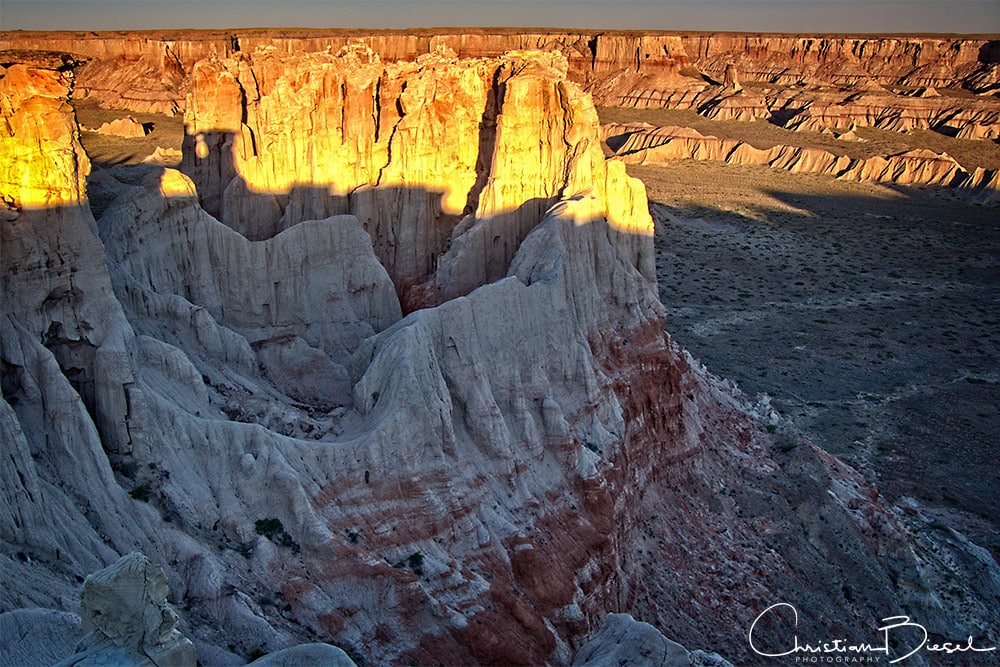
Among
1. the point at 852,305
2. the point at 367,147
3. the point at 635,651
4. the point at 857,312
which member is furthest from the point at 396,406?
the point at 852,305

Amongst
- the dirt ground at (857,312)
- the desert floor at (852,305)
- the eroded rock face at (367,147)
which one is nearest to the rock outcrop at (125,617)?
the desert floor at (852,305)

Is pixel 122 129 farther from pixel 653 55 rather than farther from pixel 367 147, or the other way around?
pixel 653 55

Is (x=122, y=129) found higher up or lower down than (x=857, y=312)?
higher up

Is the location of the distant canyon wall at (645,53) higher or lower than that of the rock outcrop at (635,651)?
higher

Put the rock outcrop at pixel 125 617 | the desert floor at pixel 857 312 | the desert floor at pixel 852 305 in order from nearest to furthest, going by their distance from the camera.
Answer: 1. the rock outcrop at pixel 125 617
2. the desert floor at pixel 857 312
3. the desert floor at pixel 852 305

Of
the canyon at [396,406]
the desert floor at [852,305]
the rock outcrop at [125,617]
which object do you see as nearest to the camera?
the rock outcrop at [125,617]

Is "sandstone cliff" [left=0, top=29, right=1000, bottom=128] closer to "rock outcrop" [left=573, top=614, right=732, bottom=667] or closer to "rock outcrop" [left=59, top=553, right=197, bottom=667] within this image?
"rock outcrop" [left=573, top=614, right=732, bottom=667]

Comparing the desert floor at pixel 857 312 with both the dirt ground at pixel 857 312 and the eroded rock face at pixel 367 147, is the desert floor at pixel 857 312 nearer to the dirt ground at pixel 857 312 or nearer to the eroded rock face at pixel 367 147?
the dirt ground at pixel 857 312
